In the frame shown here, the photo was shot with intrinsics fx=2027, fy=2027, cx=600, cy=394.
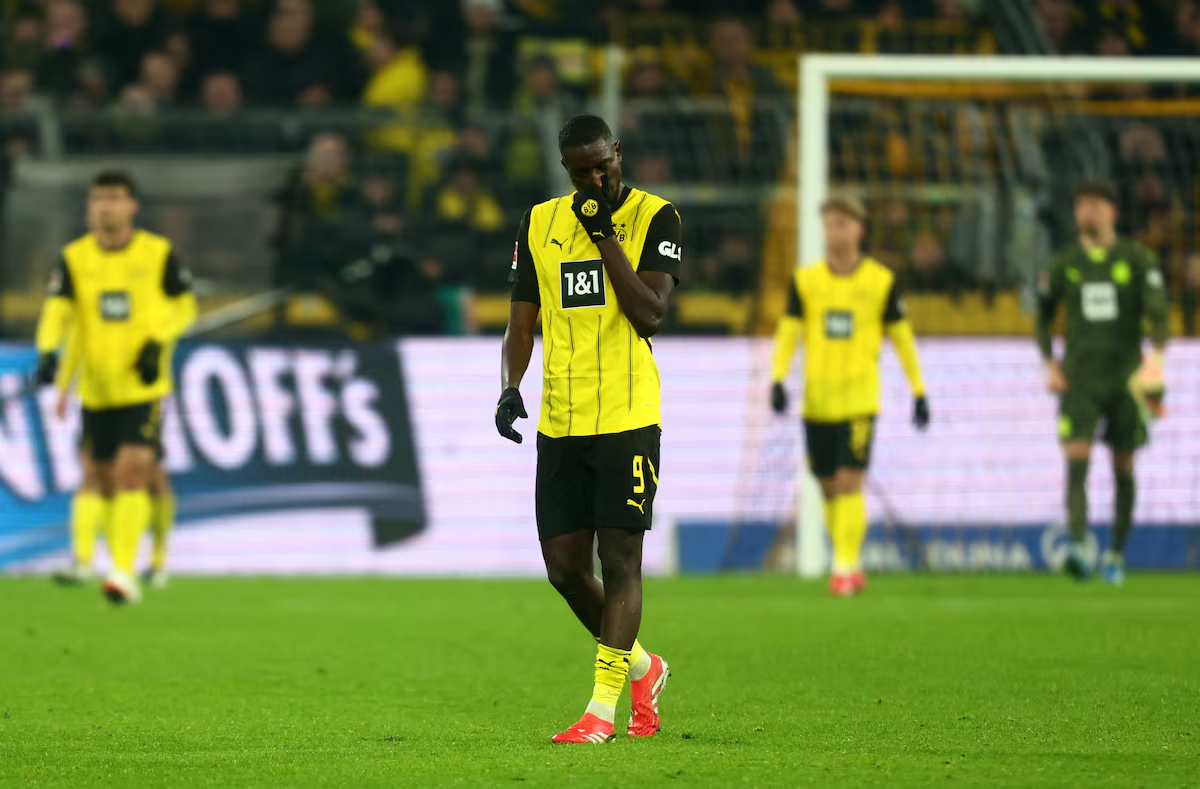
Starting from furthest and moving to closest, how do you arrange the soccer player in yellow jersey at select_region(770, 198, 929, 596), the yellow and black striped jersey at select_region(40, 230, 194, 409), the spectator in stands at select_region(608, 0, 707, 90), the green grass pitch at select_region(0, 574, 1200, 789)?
the spectator in stands at select_region(608, 0, 707, 90) < the soccer player in yellow jersey at select_region(770, 198, 929, 596) < the yellow and black striped jersey at select_region(40, 230, 194, 409) < the green grass pitch at select_region(0, 574, 1200, 789)

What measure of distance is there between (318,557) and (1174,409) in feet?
21.0

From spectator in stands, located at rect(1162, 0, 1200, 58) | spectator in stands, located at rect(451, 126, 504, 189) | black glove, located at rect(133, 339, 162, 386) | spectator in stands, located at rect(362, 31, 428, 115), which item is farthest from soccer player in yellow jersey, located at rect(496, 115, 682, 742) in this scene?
spectator in stands, located at rect(1162, 0, 1200, 58)

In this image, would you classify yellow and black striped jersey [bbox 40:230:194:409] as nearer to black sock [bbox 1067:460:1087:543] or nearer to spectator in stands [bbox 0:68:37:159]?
spectator in stands [bbox 0:68:37:159]

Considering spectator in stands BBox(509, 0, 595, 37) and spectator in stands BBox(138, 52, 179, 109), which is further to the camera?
spectator in stands BBox(509, 0, 595, 37)

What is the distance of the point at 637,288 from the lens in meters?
6.29

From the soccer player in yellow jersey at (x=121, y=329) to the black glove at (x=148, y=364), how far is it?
0.14m

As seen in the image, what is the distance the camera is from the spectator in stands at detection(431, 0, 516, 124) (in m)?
17.4

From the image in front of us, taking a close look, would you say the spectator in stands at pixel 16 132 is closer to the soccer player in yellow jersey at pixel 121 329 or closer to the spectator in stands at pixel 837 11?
the soccer player in yellow jersey at pixel 121 329

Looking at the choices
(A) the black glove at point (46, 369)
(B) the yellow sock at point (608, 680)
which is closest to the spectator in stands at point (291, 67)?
(A) the black glove at point (46, 369)

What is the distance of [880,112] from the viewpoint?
Result: 15.5m

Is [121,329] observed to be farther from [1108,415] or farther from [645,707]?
[645,707]

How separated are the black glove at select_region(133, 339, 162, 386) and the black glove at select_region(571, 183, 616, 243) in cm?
603

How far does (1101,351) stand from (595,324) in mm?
7711

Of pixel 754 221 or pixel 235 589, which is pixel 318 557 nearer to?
pixel 235 589
